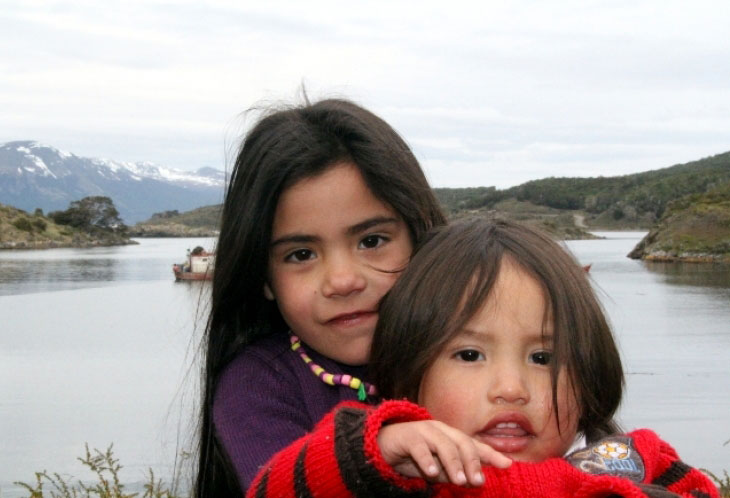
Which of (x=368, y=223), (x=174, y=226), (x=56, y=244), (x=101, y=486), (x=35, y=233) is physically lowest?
(x=56, y=244)

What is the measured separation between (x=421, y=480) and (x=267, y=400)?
51 cm

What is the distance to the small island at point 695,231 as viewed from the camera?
2791 centimetres

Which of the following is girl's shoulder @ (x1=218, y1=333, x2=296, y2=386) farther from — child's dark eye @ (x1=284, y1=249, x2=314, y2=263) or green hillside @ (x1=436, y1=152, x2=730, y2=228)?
green hillside @ (x1=436, y1=152, x2=730, y2=228)

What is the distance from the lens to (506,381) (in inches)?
59.4

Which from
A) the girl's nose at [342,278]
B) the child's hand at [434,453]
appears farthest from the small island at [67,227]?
the child's hand at [434,453]

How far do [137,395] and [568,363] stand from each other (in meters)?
10.8

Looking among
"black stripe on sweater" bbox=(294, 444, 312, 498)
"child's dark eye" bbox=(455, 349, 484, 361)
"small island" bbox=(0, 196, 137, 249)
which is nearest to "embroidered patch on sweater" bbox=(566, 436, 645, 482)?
"child's dark eye" bbox=(455, 349, 484, 361)

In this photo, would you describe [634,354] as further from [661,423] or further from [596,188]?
[596,188]

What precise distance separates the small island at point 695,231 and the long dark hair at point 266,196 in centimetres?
2773

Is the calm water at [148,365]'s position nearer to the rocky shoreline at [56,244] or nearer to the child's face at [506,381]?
the child's face at [506,381]

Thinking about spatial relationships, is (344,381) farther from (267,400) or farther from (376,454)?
(376,454)

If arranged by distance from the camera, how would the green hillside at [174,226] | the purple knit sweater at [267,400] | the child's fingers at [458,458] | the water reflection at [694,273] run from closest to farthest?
the child's fingers at [458,458], the purple knit sweater at [267,400], the water reflection at [694,273], the green hillside at [174,226]

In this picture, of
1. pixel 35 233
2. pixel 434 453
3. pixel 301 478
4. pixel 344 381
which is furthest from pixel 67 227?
pixel 434 453

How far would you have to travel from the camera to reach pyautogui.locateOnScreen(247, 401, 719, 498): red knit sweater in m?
1.23
